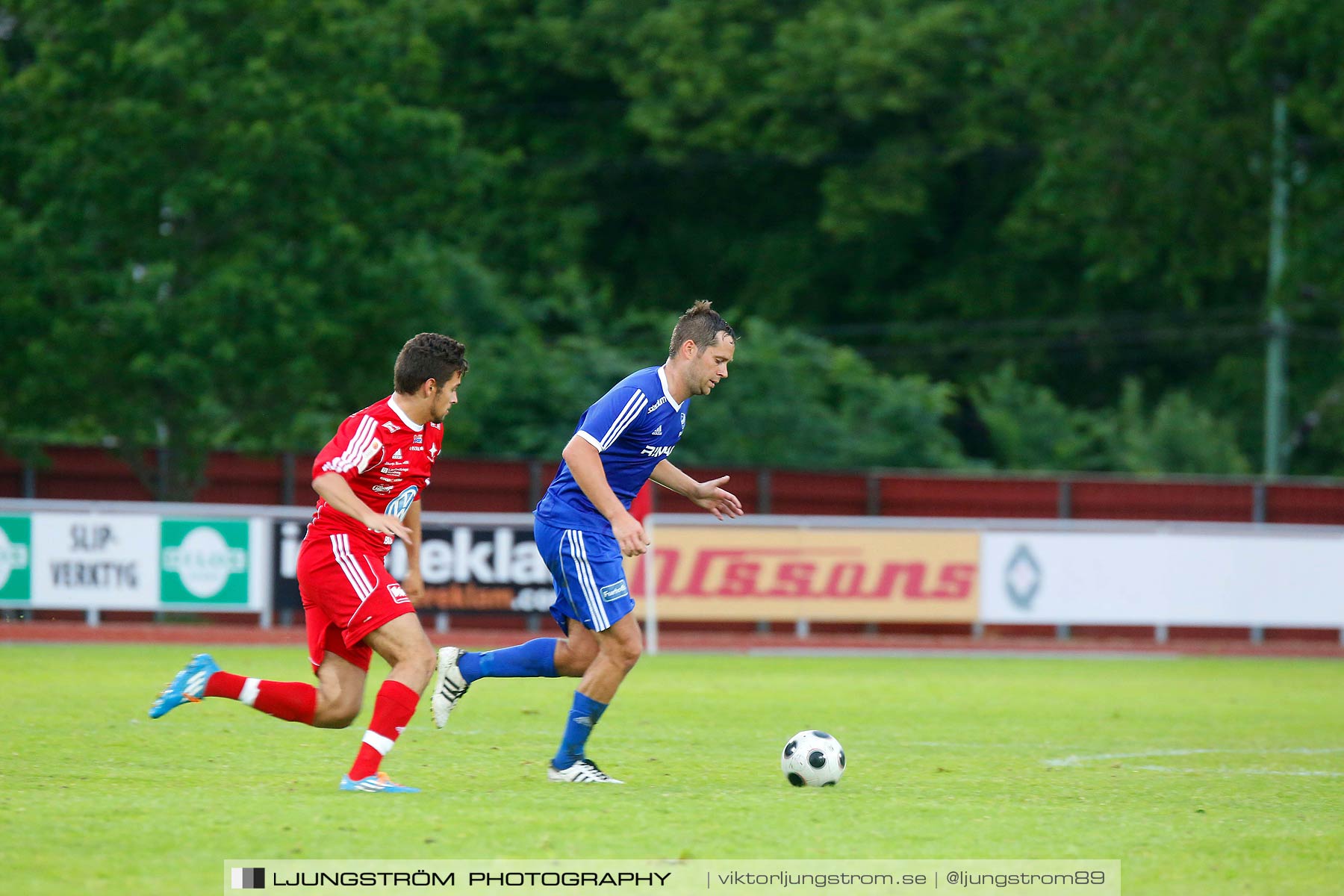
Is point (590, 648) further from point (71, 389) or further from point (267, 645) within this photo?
point (71, 389)

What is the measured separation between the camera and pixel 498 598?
18.9 meters

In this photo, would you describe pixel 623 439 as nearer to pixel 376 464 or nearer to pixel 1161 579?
pixel 376 464

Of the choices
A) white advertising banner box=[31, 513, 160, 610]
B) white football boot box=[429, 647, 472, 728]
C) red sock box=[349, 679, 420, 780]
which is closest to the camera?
red sock box=[349, 679, 420, 780]

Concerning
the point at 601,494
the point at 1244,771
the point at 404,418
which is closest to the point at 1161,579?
the point at 1244,771

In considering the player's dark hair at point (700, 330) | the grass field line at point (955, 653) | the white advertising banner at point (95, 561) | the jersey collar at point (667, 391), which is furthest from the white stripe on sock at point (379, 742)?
the grass field line at point (955, 653)

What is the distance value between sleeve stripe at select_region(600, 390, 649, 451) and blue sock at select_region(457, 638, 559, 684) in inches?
41.3

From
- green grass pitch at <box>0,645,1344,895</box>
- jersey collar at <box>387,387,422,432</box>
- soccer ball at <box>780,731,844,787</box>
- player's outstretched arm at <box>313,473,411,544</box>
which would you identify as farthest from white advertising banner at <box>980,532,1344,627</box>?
player's outstretched arm at <box>313,473,411,544</box>

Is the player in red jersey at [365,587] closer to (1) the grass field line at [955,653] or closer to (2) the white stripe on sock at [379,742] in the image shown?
(2) the white stripe on sock at [379,742]

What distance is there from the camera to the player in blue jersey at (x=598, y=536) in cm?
745

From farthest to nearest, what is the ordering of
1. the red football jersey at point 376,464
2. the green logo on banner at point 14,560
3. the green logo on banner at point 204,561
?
the green logo on banner at point 204,561 < the green logo on banner at point 14,560 < the red football jersey at point 376,464

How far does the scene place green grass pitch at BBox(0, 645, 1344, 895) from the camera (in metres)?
5.69

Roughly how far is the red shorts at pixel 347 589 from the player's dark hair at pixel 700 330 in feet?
5.50

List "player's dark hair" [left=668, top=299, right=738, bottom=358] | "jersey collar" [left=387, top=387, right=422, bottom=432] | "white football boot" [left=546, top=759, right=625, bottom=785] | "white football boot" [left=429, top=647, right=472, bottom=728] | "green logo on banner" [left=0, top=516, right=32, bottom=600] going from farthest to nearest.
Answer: "green logo on banner" [left=0, top=516, right=32, bottom=600], "white football boot" [left=429, top=647, right=472, bottom=728], "player's dark hair" [left=668, top=299, right=738, bottom=358], "white football boot" [left=546, top=759, right=625, bottom=785], "jersey collar" [left=387, top=387, right=422, bottom=432]

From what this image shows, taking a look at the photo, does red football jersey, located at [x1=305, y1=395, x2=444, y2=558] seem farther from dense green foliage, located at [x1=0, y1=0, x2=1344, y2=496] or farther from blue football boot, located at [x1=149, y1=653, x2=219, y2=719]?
dense green foliage, located at [x1=0, y1=0, x2=1344, y2=496]
